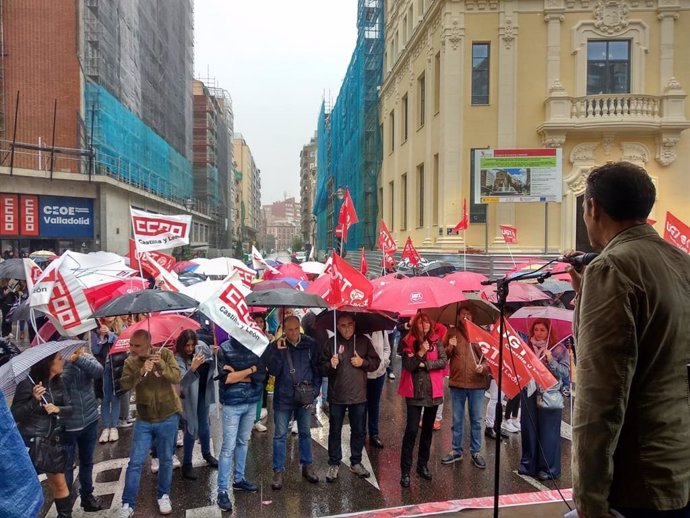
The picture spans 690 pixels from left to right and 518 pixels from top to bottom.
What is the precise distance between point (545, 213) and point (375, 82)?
19.4 meters

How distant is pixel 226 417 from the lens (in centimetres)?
545

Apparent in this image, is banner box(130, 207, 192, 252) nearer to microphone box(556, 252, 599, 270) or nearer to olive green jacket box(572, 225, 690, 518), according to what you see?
microphone box(556, 252, 599, 270)

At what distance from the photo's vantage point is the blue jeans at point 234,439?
5309mm

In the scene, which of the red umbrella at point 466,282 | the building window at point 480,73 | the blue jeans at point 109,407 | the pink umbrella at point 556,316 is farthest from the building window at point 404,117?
the blue jeans at point 109,407

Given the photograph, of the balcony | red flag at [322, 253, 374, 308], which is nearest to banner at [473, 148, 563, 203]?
the balcony

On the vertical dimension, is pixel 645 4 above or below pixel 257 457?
above

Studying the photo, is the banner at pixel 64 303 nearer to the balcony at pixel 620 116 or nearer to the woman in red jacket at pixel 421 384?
the woman in red jacket at pixel 421 384

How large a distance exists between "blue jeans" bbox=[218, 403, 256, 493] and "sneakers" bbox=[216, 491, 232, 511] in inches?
1.6

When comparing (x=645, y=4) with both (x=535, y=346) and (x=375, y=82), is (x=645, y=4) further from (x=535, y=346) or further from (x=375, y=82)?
(x=535, y=346)

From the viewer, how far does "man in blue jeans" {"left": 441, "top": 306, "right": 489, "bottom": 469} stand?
6.28 metres

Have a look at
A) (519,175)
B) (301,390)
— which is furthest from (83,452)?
(519,175)

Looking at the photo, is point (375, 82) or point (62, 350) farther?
point (375, 82)

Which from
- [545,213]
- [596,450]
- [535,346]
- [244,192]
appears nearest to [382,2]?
[545,213]

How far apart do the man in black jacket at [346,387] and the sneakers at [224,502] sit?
1142mm
